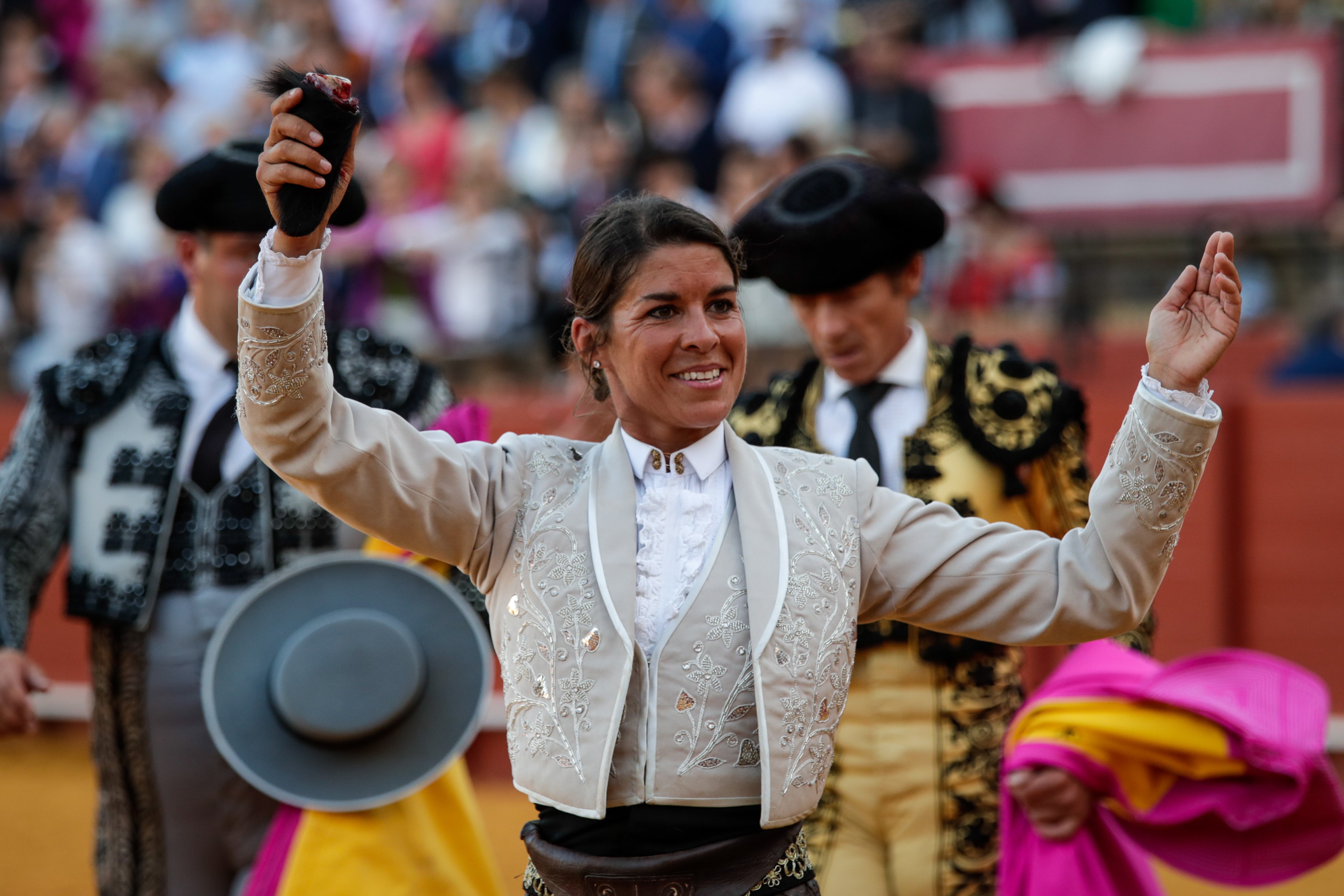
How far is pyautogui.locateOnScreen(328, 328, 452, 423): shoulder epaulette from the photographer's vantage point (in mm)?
3221

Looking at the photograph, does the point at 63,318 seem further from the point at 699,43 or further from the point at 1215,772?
the point at 1215,772

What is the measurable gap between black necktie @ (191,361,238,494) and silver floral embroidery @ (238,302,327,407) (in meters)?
1.48

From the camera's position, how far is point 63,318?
8.98 m

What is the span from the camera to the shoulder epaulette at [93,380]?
3256 mm

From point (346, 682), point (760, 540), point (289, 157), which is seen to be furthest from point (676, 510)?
point (346, 682)

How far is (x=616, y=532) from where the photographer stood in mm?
2006

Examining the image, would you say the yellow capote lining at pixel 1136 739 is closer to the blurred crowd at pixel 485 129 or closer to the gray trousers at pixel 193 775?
the gray trousers at pixel 193 775

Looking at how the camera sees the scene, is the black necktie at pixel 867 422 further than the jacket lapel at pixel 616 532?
Yes

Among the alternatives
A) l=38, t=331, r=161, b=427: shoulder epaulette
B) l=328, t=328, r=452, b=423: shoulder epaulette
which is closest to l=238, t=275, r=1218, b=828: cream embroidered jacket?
l=328, t=328, r=452, b=423: shoulder epaulette

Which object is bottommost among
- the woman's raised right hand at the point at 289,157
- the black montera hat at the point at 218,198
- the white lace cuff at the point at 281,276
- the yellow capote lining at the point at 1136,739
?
the yellow capote lining at the point at 1136,739

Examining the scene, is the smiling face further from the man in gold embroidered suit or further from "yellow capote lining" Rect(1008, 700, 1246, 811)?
"yellow capote lining" Rect(1008, 700, 1246, 811)

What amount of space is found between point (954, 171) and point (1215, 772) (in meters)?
6.46

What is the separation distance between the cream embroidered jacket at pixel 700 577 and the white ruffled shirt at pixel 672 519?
0.02m

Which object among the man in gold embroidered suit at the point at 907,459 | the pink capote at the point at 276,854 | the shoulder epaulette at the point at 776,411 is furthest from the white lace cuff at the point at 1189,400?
the pink capote at the point at 276,854
